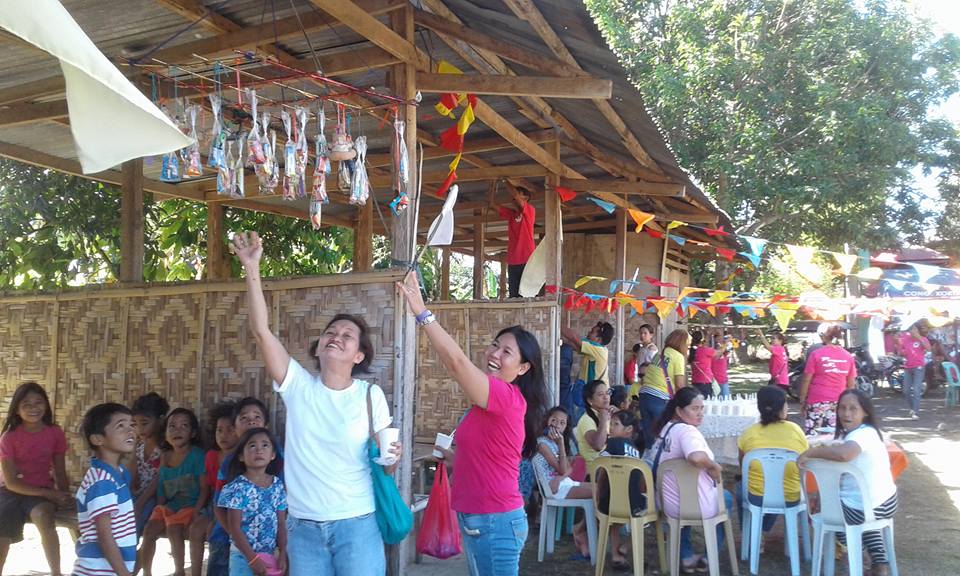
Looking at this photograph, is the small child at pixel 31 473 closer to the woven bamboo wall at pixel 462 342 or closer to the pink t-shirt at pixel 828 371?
the woven bamboo wall at pixel 462 342

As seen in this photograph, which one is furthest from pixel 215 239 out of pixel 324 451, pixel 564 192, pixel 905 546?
pixel 905 546

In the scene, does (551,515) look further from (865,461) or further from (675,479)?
(865,461)

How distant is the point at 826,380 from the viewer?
7.30 meters

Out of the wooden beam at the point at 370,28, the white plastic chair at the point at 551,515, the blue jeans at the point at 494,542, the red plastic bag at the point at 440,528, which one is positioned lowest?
the white plastic chair at the point at 551,515

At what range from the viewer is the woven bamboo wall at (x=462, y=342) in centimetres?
671

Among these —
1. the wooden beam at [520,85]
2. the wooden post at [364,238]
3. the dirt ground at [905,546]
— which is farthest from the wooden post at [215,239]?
the wooden beam at [520,85]

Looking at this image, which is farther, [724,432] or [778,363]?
[778,363]

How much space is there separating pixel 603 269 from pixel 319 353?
8.64 meters

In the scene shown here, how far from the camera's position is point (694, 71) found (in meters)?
14.2

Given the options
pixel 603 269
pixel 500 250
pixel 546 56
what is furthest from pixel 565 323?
pixel 546 56

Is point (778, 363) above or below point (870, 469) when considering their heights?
above

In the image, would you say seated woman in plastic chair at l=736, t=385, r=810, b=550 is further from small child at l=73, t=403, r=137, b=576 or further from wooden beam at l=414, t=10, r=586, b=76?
small child at l=73, t=403, r=137, b=576

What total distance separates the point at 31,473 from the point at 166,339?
1078 millimetres

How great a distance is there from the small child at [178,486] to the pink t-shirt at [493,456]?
210 cm
